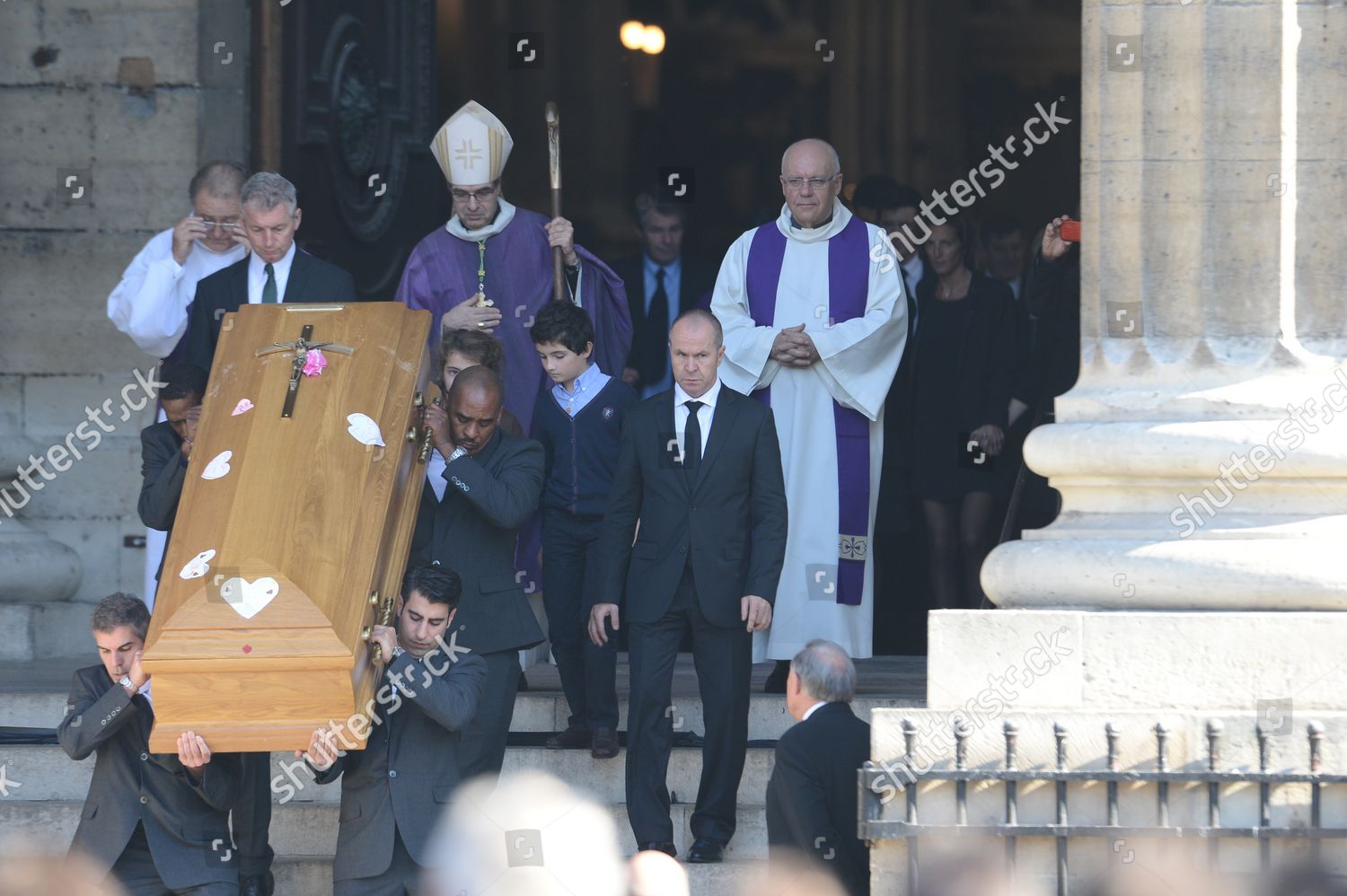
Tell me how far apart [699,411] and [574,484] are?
64cm

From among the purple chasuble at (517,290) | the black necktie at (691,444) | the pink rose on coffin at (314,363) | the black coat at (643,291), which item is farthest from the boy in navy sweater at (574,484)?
the black coat at (643,291)

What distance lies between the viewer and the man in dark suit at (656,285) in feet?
32.0

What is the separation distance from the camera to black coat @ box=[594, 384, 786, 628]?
7.25 metres

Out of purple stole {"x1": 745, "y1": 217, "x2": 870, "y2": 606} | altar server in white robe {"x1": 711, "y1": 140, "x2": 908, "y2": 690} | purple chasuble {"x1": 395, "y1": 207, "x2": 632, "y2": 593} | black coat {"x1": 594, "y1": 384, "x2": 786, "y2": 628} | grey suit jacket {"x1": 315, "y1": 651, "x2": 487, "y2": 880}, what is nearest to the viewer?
grey suit jacket {"x1": 315, "y1": 651, "x2": 487, "y2": 880}

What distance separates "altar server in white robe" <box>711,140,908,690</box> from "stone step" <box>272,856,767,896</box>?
1.29m

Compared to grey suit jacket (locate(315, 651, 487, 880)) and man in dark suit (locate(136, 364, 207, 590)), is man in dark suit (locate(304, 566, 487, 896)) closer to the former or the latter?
grey suit jacket (locate(315, 651, 487, 880))

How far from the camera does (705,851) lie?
7.08 m

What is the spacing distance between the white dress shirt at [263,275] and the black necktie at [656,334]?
2.20 meters

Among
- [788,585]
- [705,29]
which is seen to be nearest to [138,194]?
[788,585]

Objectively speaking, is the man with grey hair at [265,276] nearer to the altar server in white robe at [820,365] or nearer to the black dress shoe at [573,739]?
the altar server in white robe at [820,365]

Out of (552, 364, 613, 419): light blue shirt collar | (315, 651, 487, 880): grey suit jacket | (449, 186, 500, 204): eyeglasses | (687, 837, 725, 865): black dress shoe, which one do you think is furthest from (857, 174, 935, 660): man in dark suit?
(315, 651, 487, 880): grey suit jacket

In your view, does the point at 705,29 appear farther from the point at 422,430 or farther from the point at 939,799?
the point at 939,799

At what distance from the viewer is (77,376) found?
1006 cm

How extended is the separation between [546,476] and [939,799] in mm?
2222
